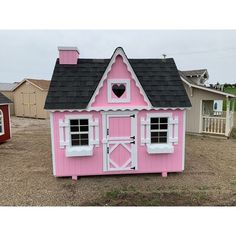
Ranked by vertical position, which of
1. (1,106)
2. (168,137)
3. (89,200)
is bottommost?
(89,200)

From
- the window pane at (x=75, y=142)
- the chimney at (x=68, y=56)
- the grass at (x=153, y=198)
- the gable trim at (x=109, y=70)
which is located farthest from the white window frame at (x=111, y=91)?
the grass at (x=153, y=198)

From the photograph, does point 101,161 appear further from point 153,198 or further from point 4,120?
point 4,120

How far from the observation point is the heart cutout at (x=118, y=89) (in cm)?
588

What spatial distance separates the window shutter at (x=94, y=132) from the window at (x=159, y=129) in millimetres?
1701

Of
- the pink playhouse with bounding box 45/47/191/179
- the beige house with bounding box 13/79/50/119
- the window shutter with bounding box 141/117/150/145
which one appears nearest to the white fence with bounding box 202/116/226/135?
the pink playhouse with bounding box 45/47/191/179

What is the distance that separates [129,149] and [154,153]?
2.54ft

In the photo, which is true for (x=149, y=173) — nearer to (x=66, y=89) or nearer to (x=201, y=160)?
(x=201, y=160)

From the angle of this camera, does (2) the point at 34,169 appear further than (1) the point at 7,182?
Yes

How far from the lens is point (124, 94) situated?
5852 mm

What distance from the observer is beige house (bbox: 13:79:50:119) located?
23062 mm

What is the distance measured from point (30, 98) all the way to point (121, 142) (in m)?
20.8

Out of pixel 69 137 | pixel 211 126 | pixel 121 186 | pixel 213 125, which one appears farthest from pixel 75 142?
pixel 213 125

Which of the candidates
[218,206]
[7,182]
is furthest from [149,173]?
[7,182]

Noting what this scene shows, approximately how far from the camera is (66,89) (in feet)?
19.9
